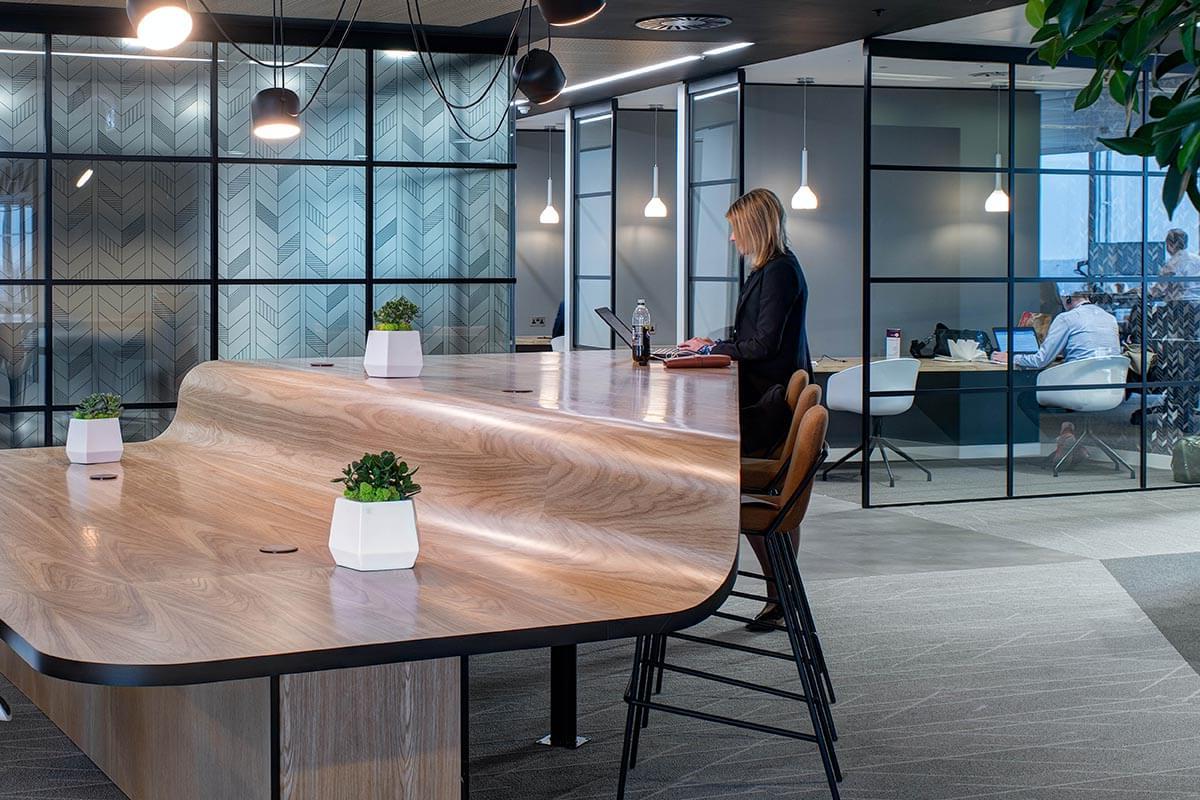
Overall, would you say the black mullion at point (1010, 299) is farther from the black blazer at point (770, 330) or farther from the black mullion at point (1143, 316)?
the black blazer at point (770, 330)

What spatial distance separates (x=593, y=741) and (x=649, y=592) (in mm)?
1681

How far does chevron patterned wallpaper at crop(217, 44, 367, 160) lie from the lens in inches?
284

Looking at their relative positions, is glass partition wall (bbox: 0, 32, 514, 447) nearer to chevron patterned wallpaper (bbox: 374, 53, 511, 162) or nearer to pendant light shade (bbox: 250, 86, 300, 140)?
chevron patterned wallpaper (bbox: 374, 53, 511, 162)

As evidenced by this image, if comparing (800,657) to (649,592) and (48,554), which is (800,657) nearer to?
(649,592)

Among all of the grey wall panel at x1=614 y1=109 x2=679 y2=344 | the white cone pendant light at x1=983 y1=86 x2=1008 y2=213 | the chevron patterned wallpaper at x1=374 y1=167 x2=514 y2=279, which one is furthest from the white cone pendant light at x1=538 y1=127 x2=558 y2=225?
the white cone pendant light at x1=983 y1=86 x2=1008 y2=213

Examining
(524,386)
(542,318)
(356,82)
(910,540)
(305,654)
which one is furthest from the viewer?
(542,318)

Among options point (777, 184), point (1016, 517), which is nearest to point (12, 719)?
point (1016, 517)

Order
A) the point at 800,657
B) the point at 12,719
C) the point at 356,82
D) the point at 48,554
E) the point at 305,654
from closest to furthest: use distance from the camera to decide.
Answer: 1. the point at 305,654
2. the point at 48,554
3. the point at 800,657
4. the point at 12,719
5. the point at 356,82

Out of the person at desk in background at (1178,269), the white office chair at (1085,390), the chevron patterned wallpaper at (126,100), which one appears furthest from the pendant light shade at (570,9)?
the person at desk in background at (1178,269)

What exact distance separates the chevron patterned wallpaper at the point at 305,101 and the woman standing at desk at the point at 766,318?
3.20 meters

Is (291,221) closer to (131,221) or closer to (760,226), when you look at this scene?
(131,221)

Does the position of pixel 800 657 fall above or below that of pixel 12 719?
above

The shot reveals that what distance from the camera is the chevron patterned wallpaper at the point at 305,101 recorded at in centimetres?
721

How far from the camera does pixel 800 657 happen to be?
3.18 m
